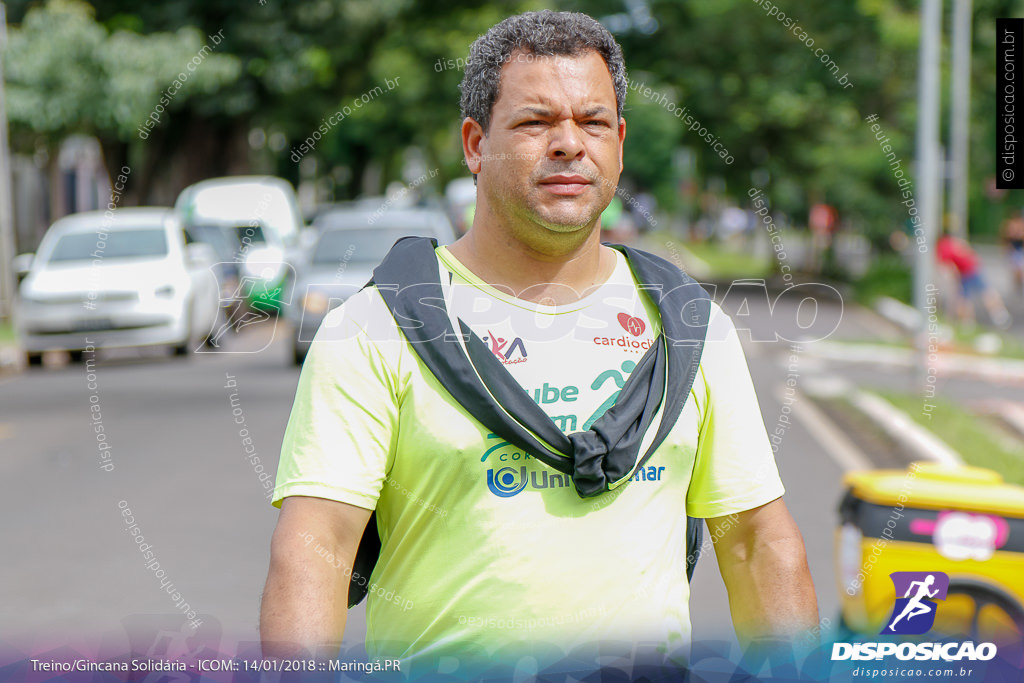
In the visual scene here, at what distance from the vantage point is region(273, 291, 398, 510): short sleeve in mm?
1862

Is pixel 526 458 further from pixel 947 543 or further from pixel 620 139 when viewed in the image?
pixel 947 543

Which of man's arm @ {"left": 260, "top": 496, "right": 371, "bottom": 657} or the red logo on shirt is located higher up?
the red logo on shirt

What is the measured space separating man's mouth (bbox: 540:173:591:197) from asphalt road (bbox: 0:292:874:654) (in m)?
0.75

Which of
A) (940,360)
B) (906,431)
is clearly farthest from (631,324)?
(940,360)

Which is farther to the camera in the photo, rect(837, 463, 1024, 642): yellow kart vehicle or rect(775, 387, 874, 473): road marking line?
rect(775, 387, 874, 473): road marking line

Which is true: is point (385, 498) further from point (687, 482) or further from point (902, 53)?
point (902, 53)

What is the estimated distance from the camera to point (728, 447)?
6.69ft

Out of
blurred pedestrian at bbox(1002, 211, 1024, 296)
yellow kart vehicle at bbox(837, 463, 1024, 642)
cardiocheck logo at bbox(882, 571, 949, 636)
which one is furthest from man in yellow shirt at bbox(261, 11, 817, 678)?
blurred pedestrian at bbox(1002, 211, 1024, 296)

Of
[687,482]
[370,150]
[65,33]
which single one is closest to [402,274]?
[687,482]

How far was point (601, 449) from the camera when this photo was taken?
1867 mm

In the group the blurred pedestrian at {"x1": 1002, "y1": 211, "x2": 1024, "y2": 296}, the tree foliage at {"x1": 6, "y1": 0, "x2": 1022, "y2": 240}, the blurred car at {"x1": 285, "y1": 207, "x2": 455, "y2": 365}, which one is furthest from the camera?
the blurred pedestrian at {"x1": 1002, "y1": 211, "x2": 1024, "y2": 296}

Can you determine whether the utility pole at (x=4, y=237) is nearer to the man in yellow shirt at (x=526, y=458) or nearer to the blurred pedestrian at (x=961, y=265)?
the blurred pedestrian at (x=961, y=265)

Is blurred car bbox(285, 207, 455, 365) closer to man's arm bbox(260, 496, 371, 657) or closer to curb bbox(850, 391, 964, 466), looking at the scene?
curb bbox(850, 391, 964, 466)

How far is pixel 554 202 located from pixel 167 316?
1255 cm
